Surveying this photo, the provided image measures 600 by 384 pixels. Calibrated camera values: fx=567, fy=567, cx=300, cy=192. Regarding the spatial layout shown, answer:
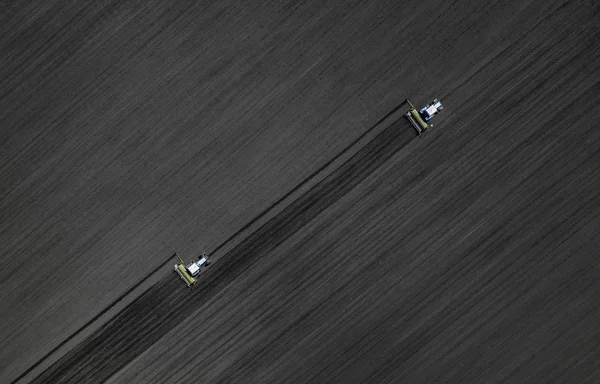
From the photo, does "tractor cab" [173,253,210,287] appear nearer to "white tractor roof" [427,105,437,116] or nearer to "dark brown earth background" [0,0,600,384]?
"dark brown earth background" [0,0,600,384]

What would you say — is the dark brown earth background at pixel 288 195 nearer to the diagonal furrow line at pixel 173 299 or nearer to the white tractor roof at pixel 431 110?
the diagonal furrow line at pixel 173 299

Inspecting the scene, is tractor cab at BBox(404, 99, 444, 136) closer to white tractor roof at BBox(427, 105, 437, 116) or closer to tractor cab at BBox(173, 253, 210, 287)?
white tractor roof at BBox(427, 105, 437, 116)

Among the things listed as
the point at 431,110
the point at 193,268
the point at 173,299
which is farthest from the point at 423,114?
the point at 173,299

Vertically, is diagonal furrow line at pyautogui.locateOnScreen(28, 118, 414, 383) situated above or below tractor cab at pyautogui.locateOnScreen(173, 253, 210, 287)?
below

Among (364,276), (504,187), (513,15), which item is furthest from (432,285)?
(513,15)

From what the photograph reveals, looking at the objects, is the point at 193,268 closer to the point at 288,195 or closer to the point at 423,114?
the point at 288,195

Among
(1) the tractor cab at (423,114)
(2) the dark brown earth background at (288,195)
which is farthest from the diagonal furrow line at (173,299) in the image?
(1) the tractor cab at (423,114)

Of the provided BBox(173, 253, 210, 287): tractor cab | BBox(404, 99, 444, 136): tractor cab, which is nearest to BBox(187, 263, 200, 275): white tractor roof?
BBox(173, 253, 210, 287): tractor cab

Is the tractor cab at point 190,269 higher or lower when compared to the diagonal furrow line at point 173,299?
higher
